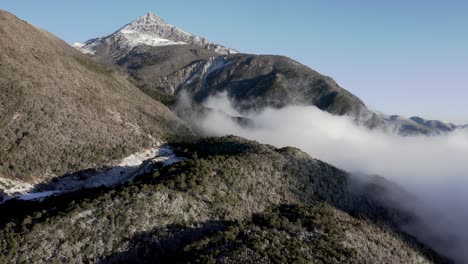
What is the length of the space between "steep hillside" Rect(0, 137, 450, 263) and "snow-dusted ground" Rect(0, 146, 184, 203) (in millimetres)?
7838

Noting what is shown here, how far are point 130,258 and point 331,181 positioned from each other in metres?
53.7

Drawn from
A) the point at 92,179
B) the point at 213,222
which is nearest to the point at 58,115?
the point at 92,179

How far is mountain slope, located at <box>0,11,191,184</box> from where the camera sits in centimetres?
10225

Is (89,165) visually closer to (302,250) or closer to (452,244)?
(302,250)

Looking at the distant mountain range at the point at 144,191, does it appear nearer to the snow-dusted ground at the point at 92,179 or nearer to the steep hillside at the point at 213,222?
the steep hillside at the point at 213,222

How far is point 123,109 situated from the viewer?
139m

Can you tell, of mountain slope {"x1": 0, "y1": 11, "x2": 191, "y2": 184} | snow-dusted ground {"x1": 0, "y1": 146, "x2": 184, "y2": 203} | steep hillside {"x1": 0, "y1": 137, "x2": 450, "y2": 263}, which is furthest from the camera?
mountain slope {"x1": 0, "y1": 11, "x2": 191, "y2": 184}

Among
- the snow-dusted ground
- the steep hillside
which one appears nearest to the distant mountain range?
the steep hillside

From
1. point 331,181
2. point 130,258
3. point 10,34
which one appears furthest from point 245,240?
point 10,34

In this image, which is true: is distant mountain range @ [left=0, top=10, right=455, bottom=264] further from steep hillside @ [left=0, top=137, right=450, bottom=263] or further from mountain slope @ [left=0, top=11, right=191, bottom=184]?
mountain slope @ [left=0, top=11, right=191, bottom=184]

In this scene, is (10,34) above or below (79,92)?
above

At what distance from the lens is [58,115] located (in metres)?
116

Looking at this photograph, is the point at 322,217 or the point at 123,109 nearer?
the point at 322,217

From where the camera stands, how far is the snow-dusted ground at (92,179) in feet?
296
